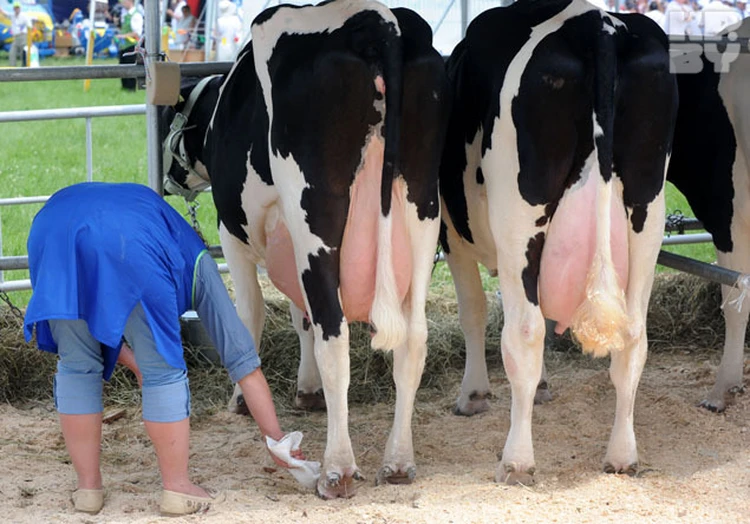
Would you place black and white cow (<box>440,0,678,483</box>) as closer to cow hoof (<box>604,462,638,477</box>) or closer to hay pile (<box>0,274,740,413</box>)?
cow hoof (<box>604,462,638,477</box>)

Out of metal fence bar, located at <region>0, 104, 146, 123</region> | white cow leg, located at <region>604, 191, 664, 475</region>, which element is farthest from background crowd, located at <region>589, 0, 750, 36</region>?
white cow leg, located at <region>604, 191, 664, 475</region>

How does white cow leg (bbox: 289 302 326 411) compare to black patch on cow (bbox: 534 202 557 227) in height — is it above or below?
A: below

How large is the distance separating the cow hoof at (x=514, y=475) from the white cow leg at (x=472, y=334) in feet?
3.54

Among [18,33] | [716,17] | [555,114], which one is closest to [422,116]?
[555,114]

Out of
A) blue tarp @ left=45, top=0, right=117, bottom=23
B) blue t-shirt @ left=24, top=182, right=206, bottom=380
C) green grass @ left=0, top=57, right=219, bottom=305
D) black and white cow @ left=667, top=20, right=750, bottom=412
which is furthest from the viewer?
blue tarp @ left=45, top=0, right=117, bottom=23

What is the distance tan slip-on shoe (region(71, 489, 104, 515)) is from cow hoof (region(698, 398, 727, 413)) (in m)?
2.75

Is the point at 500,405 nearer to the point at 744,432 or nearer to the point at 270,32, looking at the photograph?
the point at 744,432

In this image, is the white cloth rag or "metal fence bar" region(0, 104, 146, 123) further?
"metal fence bar" region(0, 104, 146, 123)

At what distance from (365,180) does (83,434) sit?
1307mm

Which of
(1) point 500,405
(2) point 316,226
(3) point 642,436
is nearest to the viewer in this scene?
(2) point 316,226

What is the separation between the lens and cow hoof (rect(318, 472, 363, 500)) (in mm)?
3727

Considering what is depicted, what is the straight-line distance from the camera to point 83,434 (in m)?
3.62

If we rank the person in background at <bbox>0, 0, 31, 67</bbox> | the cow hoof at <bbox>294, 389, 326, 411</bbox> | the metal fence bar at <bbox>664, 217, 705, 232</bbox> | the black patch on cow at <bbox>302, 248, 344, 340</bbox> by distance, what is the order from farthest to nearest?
the person in background at <bbox>0, 0, 31, 67</bbox>, the metal fence bar at <bbox>664, 217, 705, 232</bbox>, the cow hoof at <bbox>294, 389, 326, 411</bbox>, the black patch on cow at <bbox>302, 248, 344, 340</bbox>

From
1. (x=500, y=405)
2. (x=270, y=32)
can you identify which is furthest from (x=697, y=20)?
(x=270, y=32)
